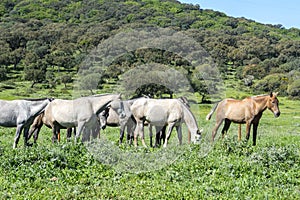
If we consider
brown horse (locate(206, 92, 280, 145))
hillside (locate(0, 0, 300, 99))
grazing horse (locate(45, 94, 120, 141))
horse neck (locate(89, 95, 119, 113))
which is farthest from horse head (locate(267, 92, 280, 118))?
horse neck (locate(89, 95, 119, 113))

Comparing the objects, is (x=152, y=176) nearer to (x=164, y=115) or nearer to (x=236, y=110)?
(x=164, y=115)

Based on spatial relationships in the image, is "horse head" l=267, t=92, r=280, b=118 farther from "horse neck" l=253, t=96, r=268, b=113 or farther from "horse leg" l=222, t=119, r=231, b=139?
"horse leg" l=222, t=119, r=231, b=139

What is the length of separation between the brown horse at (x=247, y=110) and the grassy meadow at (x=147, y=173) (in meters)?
3.55

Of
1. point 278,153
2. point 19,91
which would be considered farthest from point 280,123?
point 19,91

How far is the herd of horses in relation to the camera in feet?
47.2

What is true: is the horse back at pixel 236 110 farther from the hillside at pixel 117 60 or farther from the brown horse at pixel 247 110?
the hillside at pixel 117 60

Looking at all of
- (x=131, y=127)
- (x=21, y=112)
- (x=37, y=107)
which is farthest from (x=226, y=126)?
(x=21, y=112)

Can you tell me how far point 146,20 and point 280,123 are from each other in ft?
316

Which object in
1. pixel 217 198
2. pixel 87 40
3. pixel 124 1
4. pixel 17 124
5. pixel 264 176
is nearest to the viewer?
pixel 217 198

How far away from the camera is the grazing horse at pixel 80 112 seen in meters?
14.6

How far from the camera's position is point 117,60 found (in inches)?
675

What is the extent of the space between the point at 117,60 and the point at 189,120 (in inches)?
156

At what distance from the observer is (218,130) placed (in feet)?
59.6

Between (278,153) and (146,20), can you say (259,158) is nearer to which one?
(278,153)
